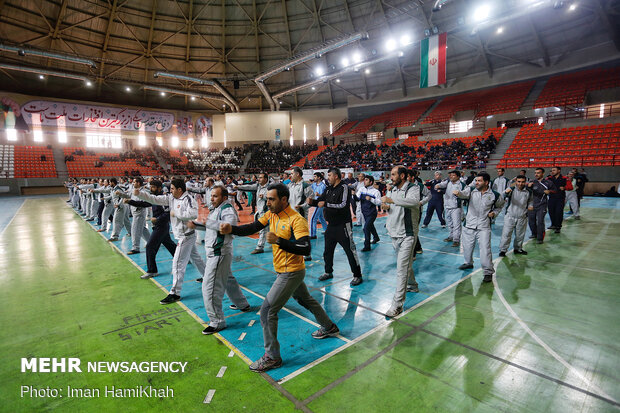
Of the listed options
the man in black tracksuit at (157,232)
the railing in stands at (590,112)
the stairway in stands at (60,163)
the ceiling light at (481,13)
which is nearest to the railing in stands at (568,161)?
the railing in stands at (590,112)

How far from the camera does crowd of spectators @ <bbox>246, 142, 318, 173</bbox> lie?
38487 mm

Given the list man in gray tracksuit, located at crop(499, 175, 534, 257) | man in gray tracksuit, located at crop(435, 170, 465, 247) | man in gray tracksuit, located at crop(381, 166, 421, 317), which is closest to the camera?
man in gray tracksuit, located at crop(381, 166, 421, 317)

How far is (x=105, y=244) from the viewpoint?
32.3 feet

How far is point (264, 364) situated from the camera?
3363 millimetres

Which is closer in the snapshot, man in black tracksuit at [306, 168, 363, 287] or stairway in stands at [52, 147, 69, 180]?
man in black tracksuit at [306, 168, 363, 287]

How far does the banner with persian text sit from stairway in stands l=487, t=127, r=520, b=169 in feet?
120

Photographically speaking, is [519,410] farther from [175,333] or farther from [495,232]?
[495,232]

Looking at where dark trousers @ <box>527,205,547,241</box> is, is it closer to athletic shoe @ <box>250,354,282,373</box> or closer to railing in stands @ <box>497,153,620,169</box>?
athletic shoe @ <box>250,354,282,373</box>

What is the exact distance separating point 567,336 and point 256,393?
4110 mm

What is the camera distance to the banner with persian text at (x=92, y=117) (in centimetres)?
3081

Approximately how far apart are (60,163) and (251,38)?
958 inches

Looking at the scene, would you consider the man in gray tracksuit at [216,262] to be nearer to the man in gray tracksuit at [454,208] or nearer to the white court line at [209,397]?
the white court line at [209,397]

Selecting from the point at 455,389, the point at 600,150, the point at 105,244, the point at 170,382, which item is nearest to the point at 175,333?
the point at 170,382

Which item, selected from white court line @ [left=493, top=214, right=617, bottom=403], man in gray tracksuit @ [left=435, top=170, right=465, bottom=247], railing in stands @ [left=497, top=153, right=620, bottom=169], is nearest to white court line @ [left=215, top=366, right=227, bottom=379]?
white court line @ [left=493, top=214, right=617, bottom=403]
